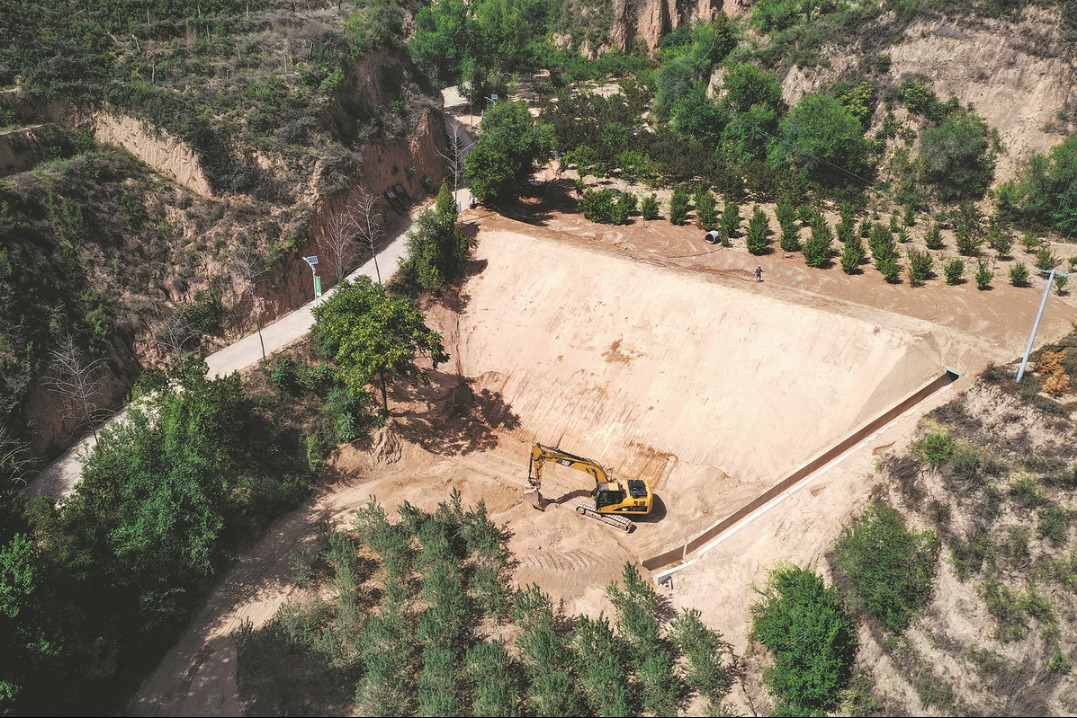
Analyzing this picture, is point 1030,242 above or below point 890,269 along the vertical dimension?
above

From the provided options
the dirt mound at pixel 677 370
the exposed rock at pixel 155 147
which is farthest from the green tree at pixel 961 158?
the exposed rock at pixel 155 147

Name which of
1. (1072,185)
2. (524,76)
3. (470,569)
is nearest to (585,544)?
(470,569)

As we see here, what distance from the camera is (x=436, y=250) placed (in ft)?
115

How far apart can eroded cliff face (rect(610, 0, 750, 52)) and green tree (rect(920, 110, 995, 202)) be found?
104 feet

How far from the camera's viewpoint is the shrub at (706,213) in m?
38.8

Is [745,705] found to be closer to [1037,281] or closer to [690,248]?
[690,248]

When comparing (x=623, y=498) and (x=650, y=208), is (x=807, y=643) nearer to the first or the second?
(x=623, y=498)

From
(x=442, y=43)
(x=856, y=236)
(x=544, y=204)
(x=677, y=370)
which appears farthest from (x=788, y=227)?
(x=442, y=43)

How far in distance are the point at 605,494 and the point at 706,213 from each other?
20.5 m

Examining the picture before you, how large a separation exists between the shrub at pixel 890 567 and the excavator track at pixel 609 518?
7888 mm

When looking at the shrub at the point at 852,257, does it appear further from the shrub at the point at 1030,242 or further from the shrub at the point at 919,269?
the shrub at the point at 1030,242

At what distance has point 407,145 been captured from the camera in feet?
141

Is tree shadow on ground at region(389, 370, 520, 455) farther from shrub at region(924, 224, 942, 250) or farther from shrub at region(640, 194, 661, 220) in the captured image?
shrub at region(924, 224, 942, 250)

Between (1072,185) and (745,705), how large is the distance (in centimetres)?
3400
